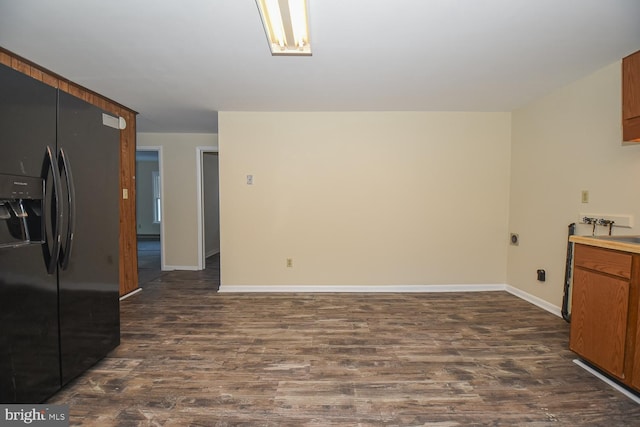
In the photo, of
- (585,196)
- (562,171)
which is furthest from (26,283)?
(562,171)

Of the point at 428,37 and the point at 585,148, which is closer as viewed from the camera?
the point at 428,37

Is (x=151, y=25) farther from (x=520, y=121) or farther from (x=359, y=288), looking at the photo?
(x=520, y=121)

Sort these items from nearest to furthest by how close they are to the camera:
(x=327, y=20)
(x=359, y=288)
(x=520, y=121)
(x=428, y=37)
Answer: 1. (x=327, y=20)
2. (x=428, y=37)
3. (x=520, y=121)
4. (x=359, y=288)

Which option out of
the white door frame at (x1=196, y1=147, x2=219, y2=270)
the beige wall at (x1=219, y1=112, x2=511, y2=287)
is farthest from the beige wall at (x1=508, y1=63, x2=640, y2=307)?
the white door frame at (x1=196, y1=147, x2=219, y2=270)

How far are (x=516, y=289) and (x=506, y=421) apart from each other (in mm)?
2529

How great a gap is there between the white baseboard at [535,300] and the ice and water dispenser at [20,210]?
14.6ft

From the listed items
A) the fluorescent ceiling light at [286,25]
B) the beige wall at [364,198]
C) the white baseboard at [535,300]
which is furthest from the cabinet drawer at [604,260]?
the fluorescent ceiling light at [286,25]

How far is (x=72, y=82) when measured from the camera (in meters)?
2.76

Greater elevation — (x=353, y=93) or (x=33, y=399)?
(x=353, y=93)

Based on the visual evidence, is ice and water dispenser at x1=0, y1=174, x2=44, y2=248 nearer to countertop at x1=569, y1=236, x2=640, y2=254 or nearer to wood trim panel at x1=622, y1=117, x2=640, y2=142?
countertop at x1=569, y1=236, x2=640, y2=254

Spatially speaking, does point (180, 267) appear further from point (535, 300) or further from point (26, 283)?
point (535, 300)

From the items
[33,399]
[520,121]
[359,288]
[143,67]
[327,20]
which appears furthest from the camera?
[359,288]

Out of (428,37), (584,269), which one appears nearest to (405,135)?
(428,37)

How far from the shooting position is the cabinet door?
5.78 feet
